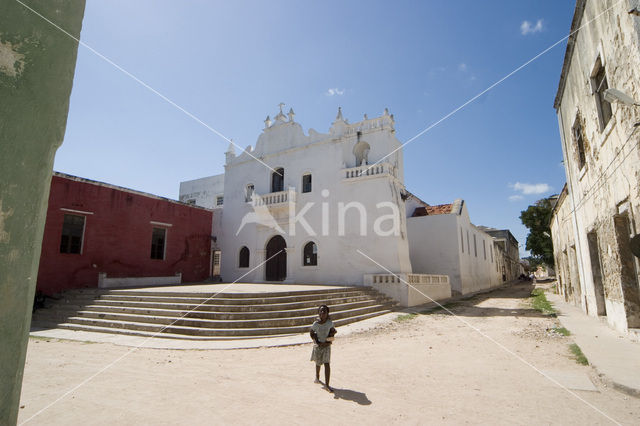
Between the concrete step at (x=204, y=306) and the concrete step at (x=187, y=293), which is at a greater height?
the concrete step at (x=187, y=293)

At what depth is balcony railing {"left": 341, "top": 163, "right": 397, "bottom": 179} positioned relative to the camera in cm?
1656


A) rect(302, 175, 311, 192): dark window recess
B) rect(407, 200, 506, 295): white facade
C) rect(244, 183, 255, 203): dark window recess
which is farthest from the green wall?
rect(407, 200, 506, 295): white facade

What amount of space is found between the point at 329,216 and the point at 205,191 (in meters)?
16.5

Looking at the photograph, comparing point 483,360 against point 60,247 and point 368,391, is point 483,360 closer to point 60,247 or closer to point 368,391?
point 368,391

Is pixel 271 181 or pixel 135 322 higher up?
pixel 271 181

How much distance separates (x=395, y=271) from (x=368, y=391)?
11.4m

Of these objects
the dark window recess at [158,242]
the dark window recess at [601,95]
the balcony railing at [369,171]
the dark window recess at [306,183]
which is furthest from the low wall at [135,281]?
the dark window recess at [601,95]

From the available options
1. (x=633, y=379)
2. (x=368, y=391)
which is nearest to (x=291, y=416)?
(x=368, y=391)

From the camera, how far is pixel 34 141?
163 cm

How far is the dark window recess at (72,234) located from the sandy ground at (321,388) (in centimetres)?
732

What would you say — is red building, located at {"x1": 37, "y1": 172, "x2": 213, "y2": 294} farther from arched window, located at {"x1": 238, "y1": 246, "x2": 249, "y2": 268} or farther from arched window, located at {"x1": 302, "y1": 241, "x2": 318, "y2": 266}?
arched window, located at {"x1": 302, "y1": 241, "x2": 318, "y2": 266}

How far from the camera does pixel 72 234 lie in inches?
557

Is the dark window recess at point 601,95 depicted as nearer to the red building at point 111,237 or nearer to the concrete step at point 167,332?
the concrete step at point 167,332

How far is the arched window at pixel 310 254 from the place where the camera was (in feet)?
59.1
